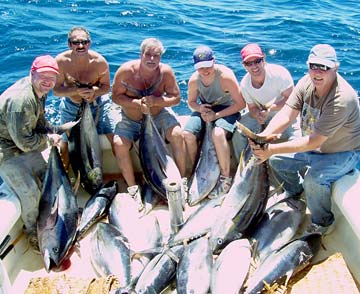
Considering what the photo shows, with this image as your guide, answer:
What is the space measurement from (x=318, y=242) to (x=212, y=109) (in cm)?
170

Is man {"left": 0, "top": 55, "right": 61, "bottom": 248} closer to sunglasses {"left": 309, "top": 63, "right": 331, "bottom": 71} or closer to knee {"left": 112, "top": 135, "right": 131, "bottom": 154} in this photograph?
knee {"left": 112, "top": 135, "right": 131, "bottom": 154}

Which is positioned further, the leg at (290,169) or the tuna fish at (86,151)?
the tuna fish at (86,151)

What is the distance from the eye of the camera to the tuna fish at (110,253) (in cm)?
356

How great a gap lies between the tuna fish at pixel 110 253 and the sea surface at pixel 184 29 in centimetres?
384

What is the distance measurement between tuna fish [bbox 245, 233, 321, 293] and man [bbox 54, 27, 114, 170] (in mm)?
2172

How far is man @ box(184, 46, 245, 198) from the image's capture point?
4523mm

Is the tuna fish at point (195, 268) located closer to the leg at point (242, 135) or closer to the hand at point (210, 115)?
the leg at point (242, 135)

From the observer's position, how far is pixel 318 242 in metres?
3.70

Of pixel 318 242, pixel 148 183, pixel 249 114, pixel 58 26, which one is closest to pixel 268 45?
pixel 58 26

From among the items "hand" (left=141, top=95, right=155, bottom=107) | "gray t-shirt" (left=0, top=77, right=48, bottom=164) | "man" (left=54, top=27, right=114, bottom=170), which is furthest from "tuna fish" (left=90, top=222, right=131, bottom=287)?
"hand" (left=141, top=95, right=155, bottom=107)

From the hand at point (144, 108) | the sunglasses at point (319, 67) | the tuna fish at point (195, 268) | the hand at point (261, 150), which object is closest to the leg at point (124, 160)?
the hand at point (144, 108)

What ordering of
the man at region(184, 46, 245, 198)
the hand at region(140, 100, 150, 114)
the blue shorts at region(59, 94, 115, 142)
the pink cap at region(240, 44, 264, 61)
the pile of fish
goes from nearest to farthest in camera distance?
the pile of fish, the pink cap at region(240, 44, 264, 61), the man at region(184, 46, 245, 198), the hand at region(140, 100, 150, 114), the blue shorts at region(59, 94, 115, 142)

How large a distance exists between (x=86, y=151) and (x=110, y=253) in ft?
4.23

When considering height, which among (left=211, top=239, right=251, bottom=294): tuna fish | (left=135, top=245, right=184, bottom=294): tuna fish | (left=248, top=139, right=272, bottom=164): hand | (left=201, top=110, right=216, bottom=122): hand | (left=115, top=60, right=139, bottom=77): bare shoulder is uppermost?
(left=115, top=60, right=139, bottom=77): bare shoulder
